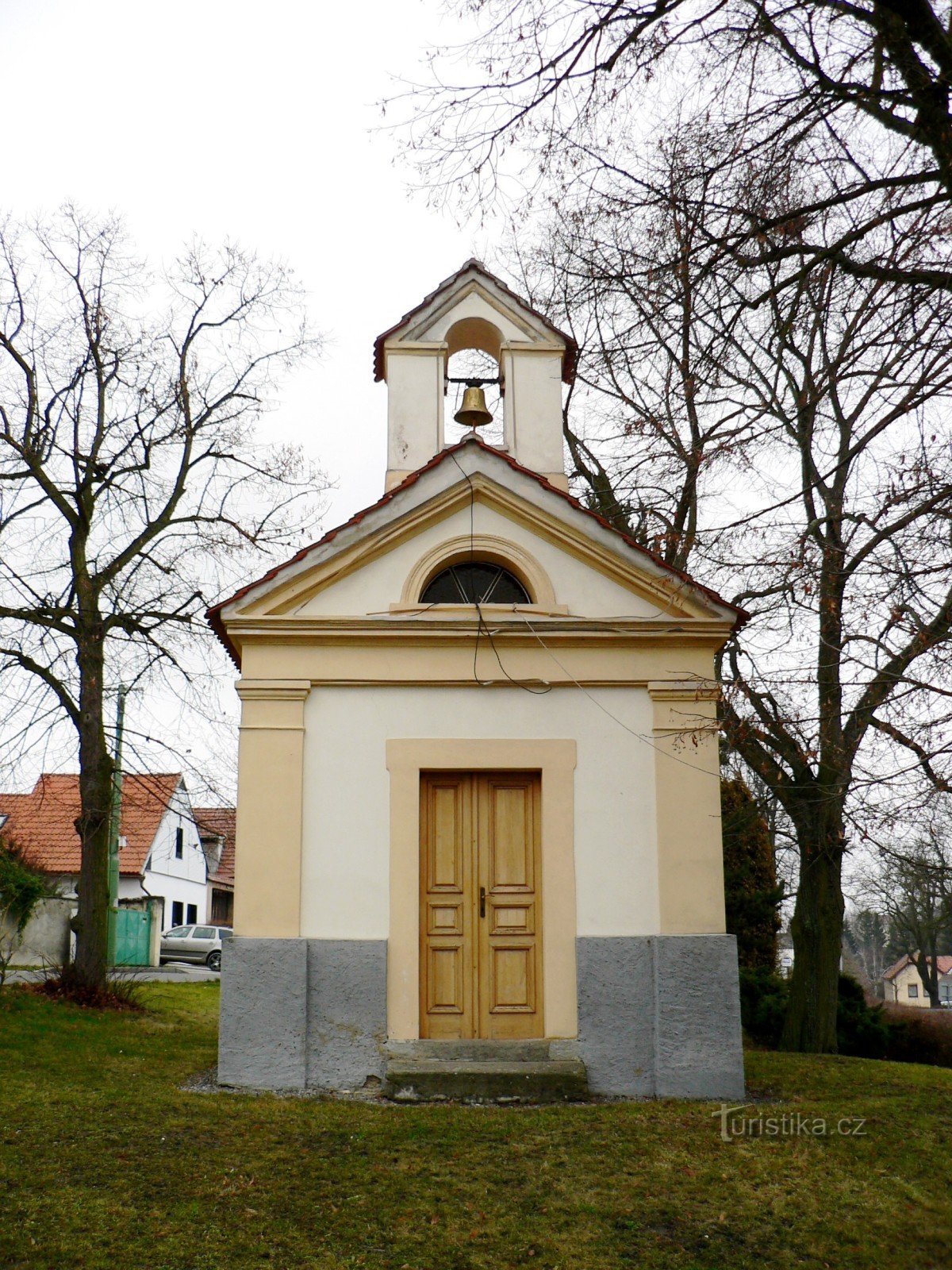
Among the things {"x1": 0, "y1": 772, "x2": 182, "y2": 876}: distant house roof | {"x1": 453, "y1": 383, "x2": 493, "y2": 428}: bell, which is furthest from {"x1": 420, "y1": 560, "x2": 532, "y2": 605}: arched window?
{"x1": 0, "y1": 772, "x2": 182, "y2": 876}: distant house roof

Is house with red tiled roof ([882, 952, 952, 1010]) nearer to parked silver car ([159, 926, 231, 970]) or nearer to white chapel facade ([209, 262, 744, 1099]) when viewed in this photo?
parked silver car ([159, 926, 231, 970])

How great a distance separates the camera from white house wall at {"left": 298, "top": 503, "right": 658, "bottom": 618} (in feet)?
32.3

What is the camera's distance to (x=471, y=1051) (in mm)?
9086

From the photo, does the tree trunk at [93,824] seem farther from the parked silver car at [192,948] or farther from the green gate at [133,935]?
the parked silver car at [192,948]

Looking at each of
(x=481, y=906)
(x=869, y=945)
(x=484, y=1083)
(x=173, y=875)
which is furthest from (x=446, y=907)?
(x=869, y=945)

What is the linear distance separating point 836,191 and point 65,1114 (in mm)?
8093

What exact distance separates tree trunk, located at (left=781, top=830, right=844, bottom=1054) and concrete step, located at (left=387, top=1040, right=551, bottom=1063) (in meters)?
5.69

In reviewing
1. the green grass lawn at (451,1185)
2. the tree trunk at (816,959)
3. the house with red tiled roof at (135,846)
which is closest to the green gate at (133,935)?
the house with red tiled roof at (135,846)

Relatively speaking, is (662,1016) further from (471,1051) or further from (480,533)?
(480,533)

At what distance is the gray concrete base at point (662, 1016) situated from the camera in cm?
914

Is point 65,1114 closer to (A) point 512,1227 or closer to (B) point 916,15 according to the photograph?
(A) point 512,1227

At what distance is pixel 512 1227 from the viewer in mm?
6164

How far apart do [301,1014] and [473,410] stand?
5762mm

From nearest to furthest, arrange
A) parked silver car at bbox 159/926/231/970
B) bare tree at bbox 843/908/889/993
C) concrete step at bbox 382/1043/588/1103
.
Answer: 1. concrete step at bbox 382/1043/588/1103
2. parked silver car at bbox 159/926/231/970
3. bare tree at bbox 843/908/889/993
